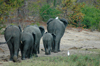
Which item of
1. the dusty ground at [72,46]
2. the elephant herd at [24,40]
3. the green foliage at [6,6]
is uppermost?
the green foliage at [6,6]

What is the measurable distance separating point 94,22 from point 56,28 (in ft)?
45.4

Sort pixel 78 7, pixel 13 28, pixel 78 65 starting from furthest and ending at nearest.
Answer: pixel 78 7 < pixel 13 28 < pixel 78 65

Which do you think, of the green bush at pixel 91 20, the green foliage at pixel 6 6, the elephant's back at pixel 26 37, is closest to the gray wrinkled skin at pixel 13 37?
the elephant's back at pixel 26 37

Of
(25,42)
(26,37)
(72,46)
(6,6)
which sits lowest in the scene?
(72,46)

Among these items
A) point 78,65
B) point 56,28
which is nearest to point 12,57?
point 78,65

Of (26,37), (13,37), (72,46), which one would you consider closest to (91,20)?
(72,46)

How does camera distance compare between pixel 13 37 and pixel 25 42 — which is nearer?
pixel 13 37

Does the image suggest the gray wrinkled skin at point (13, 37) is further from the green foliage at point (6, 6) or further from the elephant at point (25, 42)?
the green foliage at point (6, 6)

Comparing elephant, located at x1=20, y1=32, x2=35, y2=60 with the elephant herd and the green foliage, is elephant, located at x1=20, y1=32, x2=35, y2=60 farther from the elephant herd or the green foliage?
the green foliage

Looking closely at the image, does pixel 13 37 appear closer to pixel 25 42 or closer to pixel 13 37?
pixel 13 37

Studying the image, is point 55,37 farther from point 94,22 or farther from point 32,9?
point 94,22

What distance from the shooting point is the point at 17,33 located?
26.9ft

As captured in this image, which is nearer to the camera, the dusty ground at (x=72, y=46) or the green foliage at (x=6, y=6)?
the dusty ground at (x=72, y=46)

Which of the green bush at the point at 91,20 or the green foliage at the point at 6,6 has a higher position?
the green foliage at the point at 6,6
